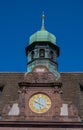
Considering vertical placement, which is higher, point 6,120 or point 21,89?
point 21,89

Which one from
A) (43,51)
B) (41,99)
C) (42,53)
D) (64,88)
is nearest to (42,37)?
(43,51)

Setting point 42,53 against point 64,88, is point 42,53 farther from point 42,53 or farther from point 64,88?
point 64,88

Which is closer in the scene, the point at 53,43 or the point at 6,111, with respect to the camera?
the point at 6,111

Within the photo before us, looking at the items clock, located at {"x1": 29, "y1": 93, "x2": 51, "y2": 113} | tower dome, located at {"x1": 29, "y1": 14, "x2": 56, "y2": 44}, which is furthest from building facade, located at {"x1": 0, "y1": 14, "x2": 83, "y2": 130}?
tower dome, located at {"x1": 29, "y1": 14, "x2": 56, "y2": 44}

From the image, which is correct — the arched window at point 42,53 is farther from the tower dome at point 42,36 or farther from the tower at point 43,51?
the tower dome at point 42,36

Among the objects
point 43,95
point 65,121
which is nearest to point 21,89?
point 43,95

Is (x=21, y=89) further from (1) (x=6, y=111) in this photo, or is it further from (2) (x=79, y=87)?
(2) (x=79, y=87)

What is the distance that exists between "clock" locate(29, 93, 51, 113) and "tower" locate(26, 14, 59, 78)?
366 cm

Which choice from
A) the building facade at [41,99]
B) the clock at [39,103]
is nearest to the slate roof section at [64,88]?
the building facade at [41,99]

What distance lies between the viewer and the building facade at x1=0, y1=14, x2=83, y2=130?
123 ft

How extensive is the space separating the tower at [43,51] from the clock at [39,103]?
3.66 m

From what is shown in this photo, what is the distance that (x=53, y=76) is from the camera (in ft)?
131

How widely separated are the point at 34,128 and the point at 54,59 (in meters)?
8.02

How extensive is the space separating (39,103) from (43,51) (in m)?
6.33
